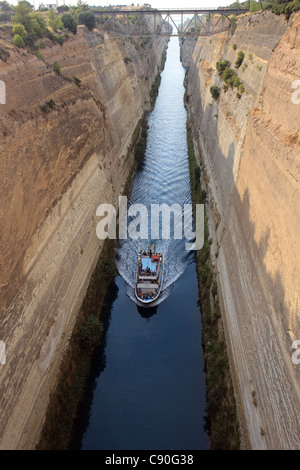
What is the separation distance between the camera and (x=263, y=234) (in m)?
11.7

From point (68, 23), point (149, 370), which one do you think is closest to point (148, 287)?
point (149, 370)

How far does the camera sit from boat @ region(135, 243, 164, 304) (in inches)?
666

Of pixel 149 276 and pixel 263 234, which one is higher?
pixel 263 234

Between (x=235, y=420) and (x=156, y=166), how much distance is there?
23.9 meters

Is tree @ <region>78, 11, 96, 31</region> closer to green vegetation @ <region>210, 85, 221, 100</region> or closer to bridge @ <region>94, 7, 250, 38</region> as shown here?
bridge @ <region>94, 7, 250, 38</region>

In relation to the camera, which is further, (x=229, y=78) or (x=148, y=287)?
(x=229, y=78)

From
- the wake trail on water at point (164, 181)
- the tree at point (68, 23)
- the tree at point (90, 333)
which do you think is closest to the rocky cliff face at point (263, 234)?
the wake trail on water at point (164, 181)

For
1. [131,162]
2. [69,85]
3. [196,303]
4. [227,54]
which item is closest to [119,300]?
[196,303]

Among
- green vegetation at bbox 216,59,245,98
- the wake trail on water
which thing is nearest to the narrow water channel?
the wake trail on water

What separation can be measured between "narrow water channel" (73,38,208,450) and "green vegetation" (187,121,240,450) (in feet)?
1.96

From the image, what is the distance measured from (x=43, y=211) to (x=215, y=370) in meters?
8.98

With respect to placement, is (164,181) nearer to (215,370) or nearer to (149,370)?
(149,370)

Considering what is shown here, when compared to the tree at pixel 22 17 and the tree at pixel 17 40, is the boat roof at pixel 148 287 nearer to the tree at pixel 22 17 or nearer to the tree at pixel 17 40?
the tree at pixel 17 40

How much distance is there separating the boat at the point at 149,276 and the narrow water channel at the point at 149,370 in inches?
27.6
